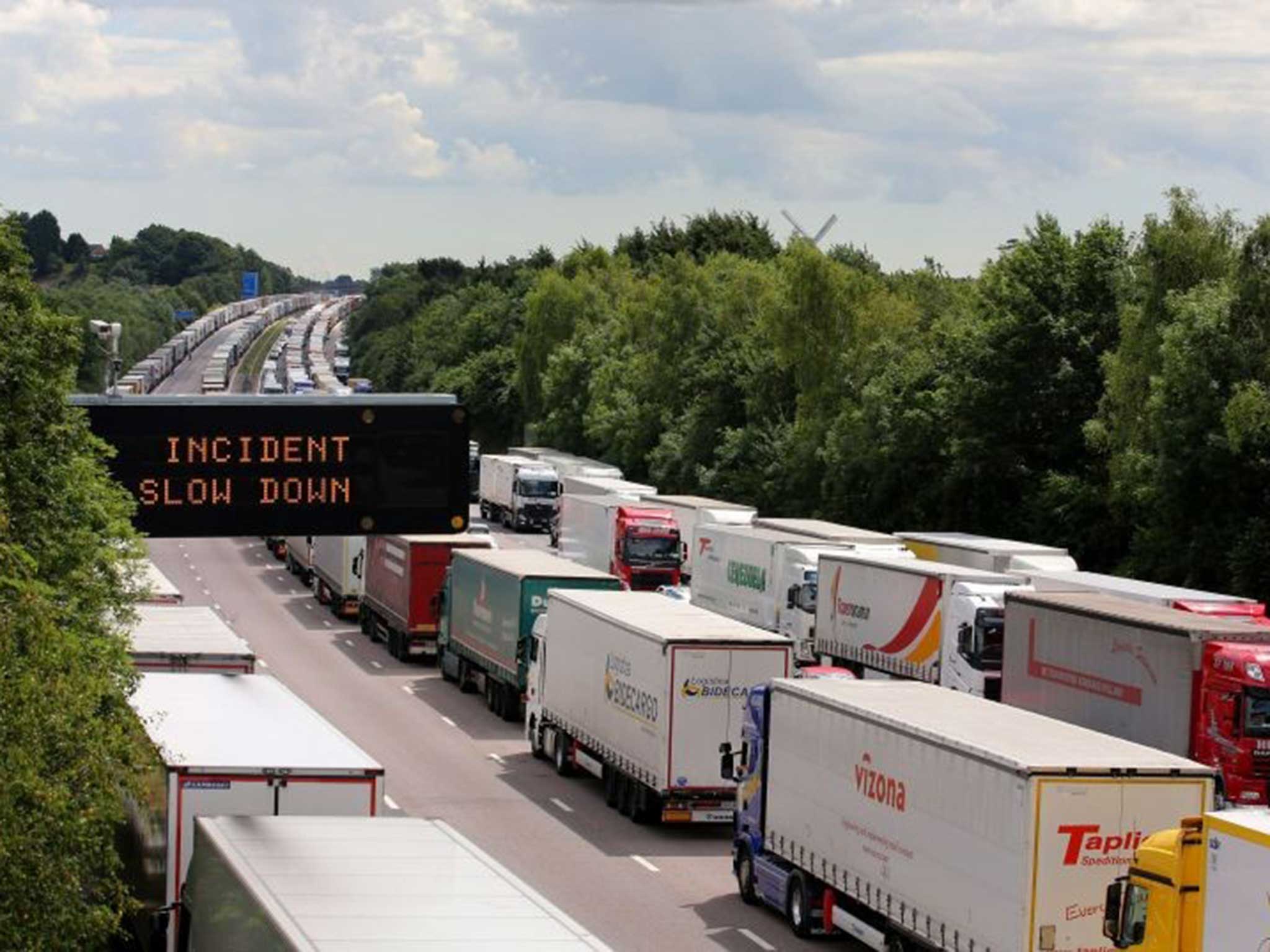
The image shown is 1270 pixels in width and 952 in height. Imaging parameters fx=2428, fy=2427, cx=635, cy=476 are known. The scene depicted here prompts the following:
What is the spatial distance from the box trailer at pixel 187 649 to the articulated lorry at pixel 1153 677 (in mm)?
12093

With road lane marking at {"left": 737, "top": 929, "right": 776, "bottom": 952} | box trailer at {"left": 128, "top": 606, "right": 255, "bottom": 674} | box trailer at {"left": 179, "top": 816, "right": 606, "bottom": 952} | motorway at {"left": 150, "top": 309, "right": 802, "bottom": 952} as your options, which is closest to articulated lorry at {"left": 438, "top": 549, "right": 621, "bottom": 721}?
motorway at {"left": 150, "top": 309, "right": 802, "bottom": 952}

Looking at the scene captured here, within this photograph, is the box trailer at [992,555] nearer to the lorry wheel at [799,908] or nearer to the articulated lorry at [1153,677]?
the articulated lorry at [1153,677]

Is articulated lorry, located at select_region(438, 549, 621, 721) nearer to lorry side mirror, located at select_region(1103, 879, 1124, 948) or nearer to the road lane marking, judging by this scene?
the road lane marking

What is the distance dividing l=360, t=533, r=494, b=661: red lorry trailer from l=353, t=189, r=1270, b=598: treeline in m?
17.2

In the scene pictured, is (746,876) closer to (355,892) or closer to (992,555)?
(355,892)

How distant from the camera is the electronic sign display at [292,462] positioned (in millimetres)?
20172

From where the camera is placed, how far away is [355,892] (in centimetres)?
1783

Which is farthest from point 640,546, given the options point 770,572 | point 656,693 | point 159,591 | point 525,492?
point 656,693

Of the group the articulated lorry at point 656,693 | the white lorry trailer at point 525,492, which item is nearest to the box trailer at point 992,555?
the articulated lorry at point 656,693

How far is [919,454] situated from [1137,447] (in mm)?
15666

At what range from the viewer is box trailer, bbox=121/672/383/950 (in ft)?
77.5

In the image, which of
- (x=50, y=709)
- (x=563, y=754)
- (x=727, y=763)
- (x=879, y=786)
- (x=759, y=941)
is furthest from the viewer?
(x=563, y=754)

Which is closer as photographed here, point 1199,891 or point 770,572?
point 1199,891

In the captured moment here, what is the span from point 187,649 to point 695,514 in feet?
119
